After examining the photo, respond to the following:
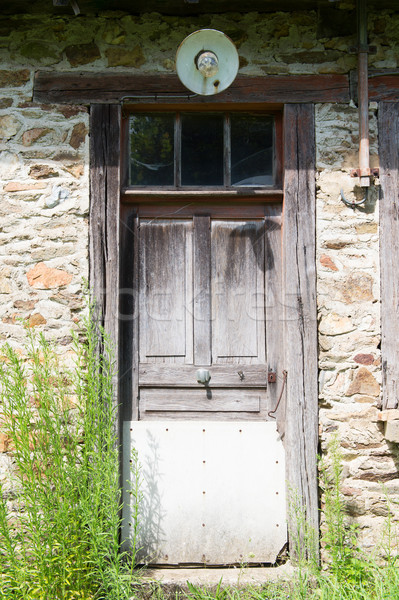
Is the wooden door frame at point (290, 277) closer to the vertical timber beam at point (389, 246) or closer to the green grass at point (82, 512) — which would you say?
the green grass at point (82, 512)

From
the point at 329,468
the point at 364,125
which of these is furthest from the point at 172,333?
the point at 364,125

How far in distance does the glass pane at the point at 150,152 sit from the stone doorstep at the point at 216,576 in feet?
8.11

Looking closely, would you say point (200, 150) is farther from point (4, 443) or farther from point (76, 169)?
point (4, 443)

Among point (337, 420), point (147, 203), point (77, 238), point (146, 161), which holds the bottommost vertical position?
point (337, 420)

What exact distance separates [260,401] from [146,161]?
69.4 inches

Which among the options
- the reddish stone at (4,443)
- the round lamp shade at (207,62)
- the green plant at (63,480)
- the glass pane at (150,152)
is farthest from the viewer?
the glass pane at (150,152)

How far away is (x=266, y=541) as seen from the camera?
3436 millimetres

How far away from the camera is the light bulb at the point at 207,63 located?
3150mm

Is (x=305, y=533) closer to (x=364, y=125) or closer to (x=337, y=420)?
(x=337, y=420)

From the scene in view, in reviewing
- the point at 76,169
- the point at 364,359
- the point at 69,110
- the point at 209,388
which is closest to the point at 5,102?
the point at 69,110

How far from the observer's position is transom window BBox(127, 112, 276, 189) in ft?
12.0

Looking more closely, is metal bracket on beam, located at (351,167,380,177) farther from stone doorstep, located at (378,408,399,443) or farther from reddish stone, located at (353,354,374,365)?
stone doorstep, located at (378,408,399,443)

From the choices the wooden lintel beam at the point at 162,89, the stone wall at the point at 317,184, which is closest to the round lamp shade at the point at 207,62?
the wooden lintel beam at the point at 162,89

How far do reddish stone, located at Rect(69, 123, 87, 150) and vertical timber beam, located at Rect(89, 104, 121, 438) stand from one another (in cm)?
6
